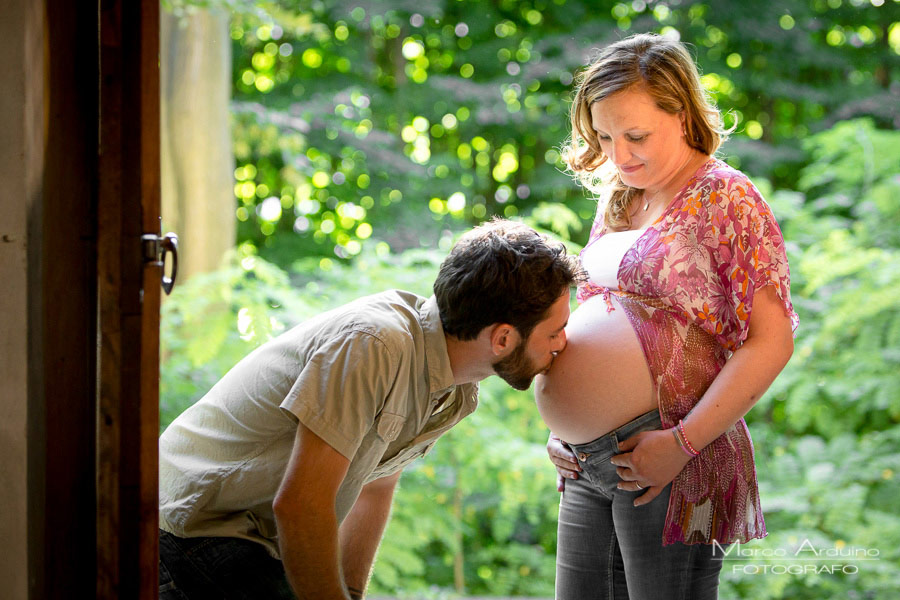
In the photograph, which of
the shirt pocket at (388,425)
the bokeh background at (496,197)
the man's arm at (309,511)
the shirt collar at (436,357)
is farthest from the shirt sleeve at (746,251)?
the bokeh background at (496,197)

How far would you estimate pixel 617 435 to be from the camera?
4.80 ft

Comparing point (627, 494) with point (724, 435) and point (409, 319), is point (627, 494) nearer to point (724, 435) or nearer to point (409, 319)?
point (724, 435)

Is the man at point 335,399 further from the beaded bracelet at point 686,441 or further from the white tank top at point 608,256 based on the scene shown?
the beaded bracelet at point 686,441

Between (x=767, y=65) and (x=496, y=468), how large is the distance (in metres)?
2.95

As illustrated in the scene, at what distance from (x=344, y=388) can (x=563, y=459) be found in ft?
1.66

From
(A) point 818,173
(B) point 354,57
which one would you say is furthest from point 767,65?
(B) point 354,57

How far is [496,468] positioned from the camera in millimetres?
3477

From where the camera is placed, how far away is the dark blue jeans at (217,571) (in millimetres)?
1422

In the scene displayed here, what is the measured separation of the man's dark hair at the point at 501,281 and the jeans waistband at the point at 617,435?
244 mm

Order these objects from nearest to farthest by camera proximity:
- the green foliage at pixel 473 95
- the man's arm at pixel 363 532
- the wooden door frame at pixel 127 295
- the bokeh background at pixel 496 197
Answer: the wooden door frame at pixel 127 295
the man's arm at pixel 363 532
the bokeh background at pixel 496 197
the green foliage at pixel 473 95

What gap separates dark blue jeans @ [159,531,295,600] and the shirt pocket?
320 millimetres

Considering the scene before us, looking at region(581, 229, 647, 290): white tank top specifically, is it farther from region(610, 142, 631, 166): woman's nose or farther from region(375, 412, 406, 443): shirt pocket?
region(375, 412, 406, 443): shirt pocket

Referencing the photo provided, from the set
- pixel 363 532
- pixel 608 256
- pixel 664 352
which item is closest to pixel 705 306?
pixel 664 352

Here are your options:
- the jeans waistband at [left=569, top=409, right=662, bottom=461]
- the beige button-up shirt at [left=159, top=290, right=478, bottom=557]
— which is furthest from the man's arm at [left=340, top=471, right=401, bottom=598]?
the jeans waistband at [left=569, top=409, right=662, bottom=461]
